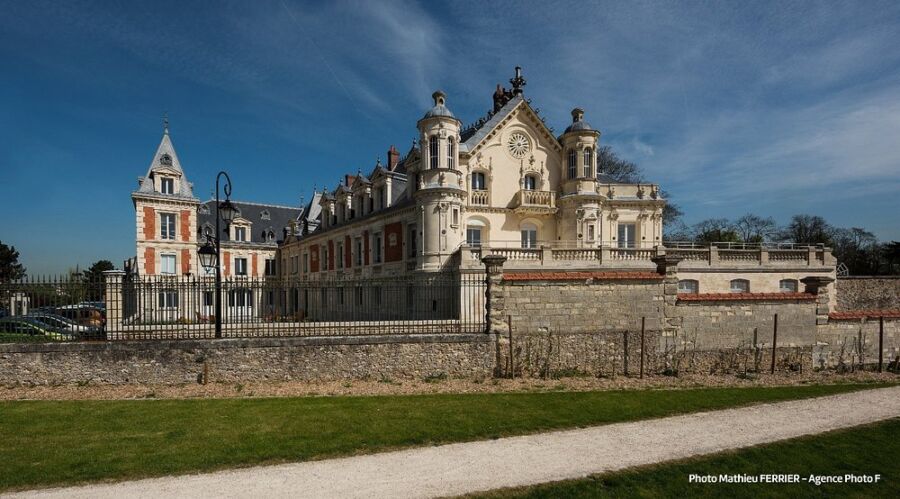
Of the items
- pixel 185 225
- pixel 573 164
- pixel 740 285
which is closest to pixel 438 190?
pixel 573 164

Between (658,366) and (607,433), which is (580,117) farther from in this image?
(607,433)

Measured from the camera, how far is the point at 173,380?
11.8 m

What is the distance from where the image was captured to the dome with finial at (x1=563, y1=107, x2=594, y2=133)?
85.8ft

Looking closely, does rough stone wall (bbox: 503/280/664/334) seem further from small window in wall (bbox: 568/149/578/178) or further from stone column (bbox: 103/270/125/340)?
small window in wall (bbox: 568/149/578/178)

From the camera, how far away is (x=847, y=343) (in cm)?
1473

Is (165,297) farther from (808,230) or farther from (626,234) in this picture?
(808,230)

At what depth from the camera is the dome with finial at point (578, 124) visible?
26.1m

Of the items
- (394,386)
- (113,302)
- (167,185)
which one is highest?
(167,185)

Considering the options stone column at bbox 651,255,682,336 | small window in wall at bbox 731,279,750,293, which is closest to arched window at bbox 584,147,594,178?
small window in wall at bbox 731,279,750,293

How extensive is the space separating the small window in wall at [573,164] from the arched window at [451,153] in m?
7.35

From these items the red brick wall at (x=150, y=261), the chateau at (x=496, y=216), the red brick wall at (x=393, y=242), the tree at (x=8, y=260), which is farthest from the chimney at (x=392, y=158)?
the tree at (x=8, y=260)

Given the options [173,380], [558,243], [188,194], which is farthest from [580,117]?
[188,194]

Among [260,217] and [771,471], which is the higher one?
[260,217]

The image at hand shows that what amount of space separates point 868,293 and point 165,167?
47.5 meters
